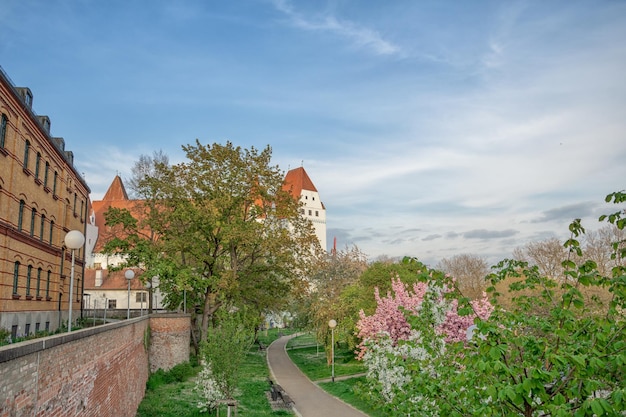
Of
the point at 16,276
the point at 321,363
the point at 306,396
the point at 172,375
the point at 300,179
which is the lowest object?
the point at 321,363

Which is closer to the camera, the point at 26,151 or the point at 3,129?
the point at 3,129

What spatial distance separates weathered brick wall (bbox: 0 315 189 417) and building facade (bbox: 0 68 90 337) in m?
5.67

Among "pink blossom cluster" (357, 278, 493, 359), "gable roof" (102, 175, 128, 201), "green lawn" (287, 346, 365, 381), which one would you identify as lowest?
"green lawn" (287, 346, 365, 381)

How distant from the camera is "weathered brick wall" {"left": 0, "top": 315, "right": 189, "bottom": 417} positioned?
21.3 feet

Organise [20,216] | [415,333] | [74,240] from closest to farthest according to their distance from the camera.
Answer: [74,240] → [415,333] → [20,216]

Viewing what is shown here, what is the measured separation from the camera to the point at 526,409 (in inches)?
210

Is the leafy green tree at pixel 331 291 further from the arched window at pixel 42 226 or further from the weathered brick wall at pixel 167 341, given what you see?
the arched window at pixel 42 226

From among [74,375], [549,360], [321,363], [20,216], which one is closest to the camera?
[549,360]

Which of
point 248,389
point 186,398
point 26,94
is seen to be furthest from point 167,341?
point 26,94

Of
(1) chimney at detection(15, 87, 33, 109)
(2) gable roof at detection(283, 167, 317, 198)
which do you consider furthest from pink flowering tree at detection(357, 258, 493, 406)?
(2) gable roof at detection(283, 167, 317, 198)

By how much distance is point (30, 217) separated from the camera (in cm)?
2175

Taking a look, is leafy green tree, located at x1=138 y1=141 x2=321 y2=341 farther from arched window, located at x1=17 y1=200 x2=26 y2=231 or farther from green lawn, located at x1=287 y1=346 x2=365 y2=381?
arched window, located at x1=17 y1=200 x2=26 y2=231

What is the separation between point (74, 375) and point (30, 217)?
14844 millimetres

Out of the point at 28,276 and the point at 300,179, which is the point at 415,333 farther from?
the point at 300,179
